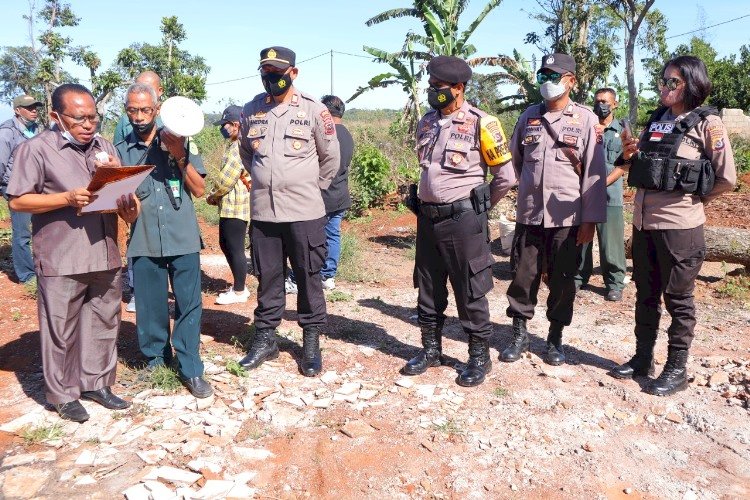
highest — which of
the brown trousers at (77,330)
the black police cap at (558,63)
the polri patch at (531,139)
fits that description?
the black police cap at (558,63)

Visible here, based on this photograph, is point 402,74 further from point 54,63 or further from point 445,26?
point 54,63

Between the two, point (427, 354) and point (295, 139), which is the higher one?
point (295, 139)

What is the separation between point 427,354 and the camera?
14.0 ft

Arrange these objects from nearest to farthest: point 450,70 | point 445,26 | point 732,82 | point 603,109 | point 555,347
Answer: point 450,70 < point 555,347 < point 603,109 < point 445,26 < point 732,82

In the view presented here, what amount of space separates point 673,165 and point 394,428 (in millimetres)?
2291

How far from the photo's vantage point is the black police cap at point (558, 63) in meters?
4.01

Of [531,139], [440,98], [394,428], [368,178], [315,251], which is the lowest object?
[394,428]

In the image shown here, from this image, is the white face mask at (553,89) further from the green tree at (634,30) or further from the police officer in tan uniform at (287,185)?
the green tree at (634,30)

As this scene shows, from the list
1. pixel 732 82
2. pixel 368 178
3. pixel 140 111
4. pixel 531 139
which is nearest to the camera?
pixel 140 111

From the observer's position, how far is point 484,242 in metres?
3.90

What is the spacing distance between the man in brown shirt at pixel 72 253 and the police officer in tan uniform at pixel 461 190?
72.7 inches

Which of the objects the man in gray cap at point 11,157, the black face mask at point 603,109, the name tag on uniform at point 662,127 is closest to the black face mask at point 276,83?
the name tag on uniform at point 662,127

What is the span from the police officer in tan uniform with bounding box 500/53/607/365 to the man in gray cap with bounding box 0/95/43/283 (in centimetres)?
522

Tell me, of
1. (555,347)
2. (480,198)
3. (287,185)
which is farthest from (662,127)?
(287,185)
